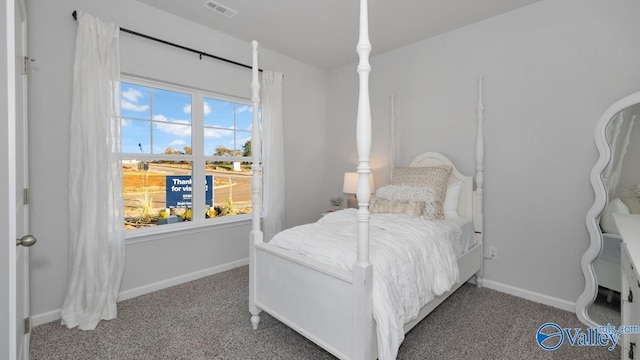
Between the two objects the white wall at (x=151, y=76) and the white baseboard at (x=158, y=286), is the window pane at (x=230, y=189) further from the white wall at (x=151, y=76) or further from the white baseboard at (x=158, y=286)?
the white baseboard at (x=158, y=286)

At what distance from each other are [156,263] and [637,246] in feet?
10.6

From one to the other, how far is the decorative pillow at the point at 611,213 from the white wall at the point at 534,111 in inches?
8.6

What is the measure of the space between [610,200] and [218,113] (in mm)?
3534

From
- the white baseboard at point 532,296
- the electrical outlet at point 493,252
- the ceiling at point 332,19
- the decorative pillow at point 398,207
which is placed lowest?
the white baseboard at point 532,296

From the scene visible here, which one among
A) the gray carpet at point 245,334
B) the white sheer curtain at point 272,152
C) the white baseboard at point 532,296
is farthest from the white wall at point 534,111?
the white sheer curtain at point 272,152

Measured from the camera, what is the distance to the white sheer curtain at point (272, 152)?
346 centimetres

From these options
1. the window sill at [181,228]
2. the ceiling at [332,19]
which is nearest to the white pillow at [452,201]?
the ceiling at [332,19]

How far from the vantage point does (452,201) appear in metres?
2.88

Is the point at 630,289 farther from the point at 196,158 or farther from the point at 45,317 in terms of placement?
the point at 45,317

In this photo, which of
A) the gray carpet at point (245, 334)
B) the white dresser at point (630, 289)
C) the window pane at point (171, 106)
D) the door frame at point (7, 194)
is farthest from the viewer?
the window pane at point (171, 106)

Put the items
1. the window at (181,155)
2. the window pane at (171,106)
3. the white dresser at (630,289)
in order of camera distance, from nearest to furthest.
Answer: the white dresser at (630,289), the window at (181,155), the window pane at (171,106)

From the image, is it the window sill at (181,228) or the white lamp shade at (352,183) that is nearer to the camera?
the window sill at (181,228)

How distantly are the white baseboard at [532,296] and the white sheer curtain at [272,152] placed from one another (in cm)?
230

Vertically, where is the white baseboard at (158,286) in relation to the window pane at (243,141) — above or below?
below
